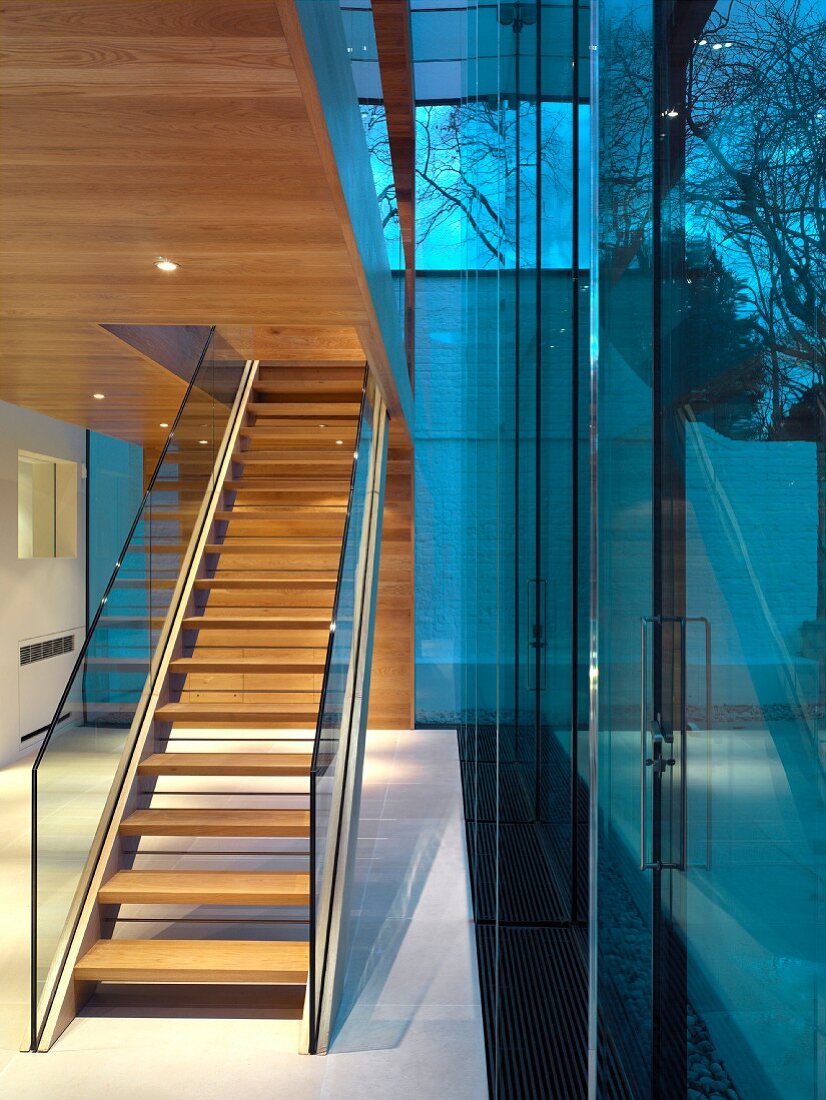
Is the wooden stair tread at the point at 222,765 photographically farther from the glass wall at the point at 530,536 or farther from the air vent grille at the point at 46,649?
the air vent grille at the point at 46,649

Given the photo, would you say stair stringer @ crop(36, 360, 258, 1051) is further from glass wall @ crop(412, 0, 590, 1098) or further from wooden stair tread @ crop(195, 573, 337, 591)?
glass wall @ crop(412, 0, 590, 1098)

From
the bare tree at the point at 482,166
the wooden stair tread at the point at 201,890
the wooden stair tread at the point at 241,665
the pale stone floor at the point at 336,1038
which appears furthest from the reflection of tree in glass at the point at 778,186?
the wooden stair tread at the point at 241,665

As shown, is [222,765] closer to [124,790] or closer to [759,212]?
[124,790]

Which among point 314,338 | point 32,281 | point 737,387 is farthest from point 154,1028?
point 314,338

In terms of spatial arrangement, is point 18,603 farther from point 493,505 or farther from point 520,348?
point 520,348

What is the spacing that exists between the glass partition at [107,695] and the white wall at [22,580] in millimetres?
2742

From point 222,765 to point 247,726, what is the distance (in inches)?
23.9

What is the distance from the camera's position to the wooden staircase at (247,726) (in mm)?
4512

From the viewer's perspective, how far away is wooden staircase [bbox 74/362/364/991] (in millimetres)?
4512

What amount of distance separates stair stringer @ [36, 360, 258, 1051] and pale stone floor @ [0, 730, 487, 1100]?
4.3 inches

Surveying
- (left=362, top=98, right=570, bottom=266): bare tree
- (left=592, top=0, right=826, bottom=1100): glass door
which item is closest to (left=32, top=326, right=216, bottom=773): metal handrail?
(left=362, top=98, right=570, bottom=266): bare tree

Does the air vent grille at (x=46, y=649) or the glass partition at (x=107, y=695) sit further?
the air vent grille at (x=46, y=649)

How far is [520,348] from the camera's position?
429 cm

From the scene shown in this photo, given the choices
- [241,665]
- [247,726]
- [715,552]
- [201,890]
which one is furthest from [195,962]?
[715,552]
